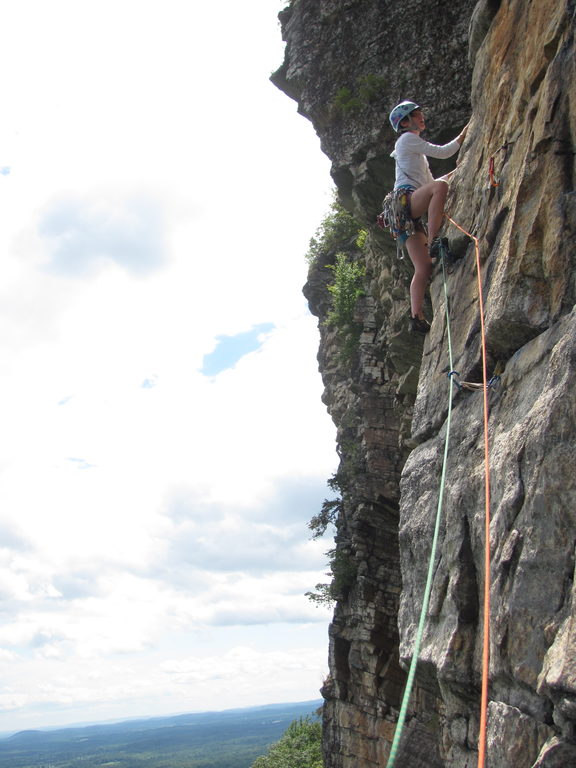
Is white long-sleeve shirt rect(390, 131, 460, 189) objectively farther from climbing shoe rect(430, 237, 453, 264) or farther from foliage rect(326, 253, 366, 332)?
foliage rect(326, 253, 366, 332)

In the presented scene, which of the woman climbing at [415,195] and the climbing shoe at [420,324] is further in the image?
the climbing shoe at [420,324]

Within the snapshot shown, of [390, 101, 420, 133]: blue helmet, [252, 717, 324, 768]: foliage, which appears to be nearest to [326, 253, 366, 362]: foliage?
[390, 101, 420, 133]: blue helmet

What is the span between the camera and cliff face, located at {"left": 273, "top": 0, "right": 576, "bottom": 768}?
4930 millimetres

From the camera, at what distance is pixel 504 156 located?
8031mm

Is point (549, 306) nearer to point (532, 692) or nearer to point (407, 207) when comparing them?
point (532, 692)

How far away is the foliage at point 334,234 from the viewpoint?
27234mm

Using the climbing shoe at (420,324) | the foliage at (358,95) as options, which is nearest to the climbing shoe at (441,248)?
the climbing shoe at (420,324)

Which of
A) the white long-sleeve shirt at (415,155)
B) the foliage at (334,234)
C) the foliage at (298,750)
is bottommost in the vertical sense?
the foliage at (298,750)

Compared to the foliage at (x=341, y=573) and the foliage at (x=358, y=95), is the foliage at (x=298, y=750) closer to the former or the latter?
the foliage at (x=341, y=573)

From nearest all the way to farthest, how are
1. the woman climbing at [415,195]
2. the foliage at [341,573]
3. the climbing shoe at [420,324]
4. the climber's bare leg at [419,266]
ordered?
1. the woman climbing at [415,195]
2. the climber's bare leg at [419,266]
3. the climbing shoe at [420,324]
4. the foliage at [341,573]

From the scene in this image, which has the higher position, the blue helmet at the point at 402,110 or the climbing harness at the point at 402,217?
the blue helmet at the point at 402,110

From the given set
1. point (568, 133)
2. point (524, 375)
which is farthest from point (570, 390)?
point (568, 133)

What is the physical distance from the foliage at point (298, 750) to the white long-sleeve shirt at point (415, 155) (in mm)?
28755

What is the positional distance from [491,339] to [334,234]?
21.7 meters
